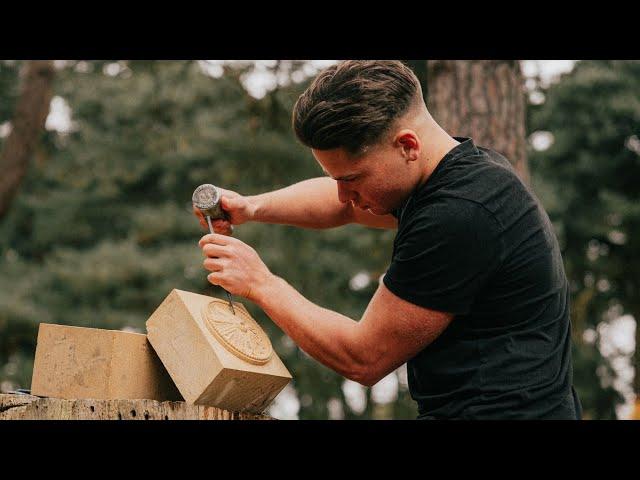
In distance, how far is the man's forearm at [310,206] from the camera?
11.0ft

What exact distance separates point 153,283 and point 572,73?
642 cm

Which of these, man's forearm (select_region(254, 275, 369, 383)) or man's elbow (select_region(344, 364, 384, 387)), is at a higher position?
man's forearm (select_region(254, 275, 369, 383))

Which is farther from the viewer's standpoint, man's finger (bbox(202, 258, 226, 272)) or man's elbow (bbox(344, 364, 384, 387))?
man's finger (bbox(202, 258, 226, 272))

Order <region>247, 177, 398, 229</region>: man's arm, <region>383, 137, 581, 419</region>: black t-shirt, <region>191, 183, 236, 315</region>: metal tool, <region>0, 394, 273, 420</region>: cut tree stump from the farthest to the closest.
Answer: <region>247, 177, 398, 229</region>: man's arm → <region>191, 183, 236, 315</region>: metal tool → <region>0, 394, 273, 420</region>: cut tree stump → <region>383, 137, 581, 419</region>: black t-shirt

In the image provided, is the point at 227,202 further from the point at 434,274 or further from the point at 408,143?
the point at 434,274

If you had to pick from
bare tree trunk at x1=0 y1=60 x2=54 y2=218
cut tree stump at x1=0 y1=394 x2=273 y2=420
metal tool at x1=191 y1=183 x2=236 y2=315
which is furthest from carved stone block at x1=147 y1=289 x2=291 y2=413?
bare tree trunk at x1=0 y1=60 x2=54 y2=218

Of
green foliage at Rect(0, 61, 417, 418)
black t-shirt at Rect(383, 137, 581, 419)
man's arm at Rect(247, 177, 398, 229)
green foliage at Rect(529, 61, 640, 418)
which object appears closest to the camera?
black t-shirt at Rect(383, 137, 581, 419)

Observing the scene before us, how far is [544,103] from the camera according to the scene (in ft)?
37.7

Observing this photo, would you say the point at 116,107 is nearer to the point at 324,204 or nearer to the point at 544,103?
the point at 544,103

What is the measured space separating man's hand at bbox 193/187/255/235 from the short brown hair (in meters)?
0.59

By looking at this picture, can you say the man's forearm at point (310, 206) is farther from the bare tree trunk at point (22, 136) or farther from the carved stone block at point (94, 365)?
the bare tree trunk at point (22, 136)

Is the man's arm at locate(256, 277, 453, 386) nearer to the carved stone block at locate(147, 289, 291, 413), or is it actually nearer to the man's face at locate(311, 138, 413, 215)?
the carved stone block at locate(147, 289, 291, 413)

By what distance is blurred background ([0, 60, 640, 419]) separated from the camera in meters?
11.5

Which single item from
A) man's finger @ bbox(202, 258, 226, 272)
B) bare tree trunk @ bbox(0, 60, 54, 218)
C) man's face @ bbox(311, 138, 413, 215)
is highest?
bare tree trunk @ bbox(0, 60, 54, 218)
